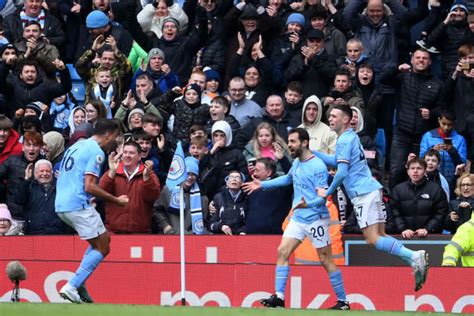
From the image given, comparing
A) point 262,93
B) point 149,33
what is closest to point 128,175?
point 262,93

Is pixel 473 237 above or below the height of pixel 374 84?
below

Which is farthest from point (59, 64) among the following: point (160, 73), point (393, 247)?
point (393, 247)

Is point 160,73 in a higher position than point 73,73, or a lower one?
lower

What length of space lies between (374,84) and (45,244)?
5348 millimetres

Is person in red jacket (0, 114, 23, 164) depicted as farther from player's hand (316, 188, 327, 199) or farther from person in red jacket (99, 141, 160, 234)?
player's hand (316, 188, 327, 199)

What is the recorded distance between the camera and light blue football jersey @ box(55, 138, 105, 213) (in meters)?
15.4

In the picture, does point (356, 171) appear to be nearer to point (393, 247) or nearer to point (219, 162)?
point (393, 247)

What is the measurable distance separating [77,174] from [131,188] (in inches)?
80.1

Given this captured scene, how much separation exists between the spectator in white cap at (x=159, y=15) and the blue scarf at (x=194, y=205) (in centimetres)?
458

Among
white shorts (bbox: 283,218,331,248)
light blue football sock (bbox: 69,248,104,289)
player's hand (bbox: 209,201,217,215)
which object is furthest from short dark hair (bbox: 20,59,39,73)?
white shorts (bbox: 283,218,331,248)

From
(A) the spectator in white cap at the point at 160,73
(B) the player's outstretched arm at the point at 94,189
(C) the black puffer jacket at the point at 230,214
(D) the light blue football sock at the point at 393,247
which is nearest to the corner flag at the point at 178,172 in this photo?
(B) the player's outstretched arm at the point at 94,189

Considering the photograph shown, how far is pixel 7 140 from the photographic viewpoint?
19.3 m

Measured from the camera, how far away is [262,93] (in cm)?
2023

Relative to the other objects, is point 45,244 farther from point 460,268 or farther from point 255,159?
point 460,268
